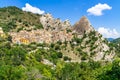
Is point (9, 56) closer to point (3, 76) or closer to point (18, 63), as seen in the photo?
point (18, 63)

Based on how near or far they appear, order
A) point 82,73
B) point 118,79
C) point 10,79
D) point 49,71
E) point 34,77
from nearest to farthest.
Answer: point 118,79 < point 10,79 < point 34,77 < point 82,73 < point 49,71

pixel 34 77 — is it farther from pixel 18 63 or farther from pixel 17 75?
pixel 18 63

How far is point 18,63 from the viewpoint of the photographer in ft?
598

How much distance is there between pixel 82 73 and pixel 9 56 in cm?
4246

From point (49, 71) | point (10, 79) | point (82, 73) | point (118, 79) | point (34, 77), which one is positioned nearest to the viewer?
point (118, 79)

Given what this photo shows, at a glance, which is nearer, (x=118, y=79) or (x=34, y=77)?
(x=118, y=79)

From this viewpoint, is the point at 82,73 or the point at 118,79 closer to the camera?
the point at 118,79

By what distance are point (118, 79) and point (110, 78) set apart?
1.52 m

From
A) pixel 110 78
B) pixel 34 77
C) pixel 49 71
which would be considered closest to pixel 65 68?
pixel 49 71

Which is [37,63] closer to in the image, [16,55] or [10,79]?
[16,55]

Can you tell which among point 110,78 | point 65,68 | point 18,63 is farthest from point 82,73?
point 110,78

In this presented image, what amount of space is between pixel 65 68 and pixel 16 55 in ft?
95.7

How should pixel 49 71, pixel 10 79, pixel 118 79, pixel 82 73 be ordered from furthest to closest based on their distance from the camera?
1. pixel 49 71
2. pixel 82 73
3. pixel 10 79
4. pixel 118 79

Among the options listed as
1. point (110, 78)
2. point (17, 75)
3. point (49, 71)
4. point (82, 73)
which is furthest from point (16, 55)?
point (110, 78)
